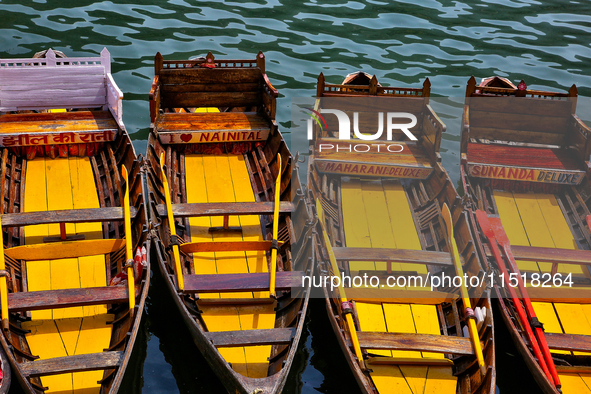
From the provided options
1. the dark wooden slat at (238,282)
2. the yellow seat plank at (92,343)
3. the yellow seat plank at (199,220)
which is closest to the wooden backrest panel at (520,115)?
the yellow seat plank at (199,220)

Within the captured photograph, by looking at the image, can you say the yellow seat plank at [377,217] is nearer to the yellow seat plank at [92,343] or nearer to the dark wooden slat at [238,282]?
the dark wooden slat at [238,282]

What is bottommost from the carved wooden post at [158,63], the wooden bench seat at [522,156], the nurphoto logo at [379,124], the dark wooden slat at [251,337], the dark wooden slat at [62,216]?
the dark wooden slat at [251,337]

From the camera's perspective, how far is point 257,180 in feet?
38.7

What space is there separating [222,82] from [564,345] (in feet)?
28.8

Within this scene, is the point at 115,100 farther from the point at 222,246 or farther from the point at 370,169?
the point at 370,169

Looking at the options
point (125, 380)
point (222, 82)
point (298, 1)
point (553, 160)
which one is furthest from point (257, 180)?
point (298, 1)

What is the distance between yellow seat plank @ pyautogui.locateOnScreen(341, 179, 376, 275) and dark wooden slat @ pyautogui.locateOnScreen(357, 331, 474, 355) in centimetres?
195

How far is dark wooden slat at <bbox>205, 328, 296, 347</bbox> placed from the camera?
7645 millimetres

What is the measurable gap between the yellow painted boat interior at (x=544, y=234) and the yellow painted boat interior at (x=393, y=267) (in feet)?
6.30

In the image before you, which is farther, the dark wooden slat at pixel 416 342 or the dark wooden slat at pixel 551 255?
the dark wooden slat at pixel 551 255

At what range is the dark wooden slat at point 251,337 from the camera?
7645mm

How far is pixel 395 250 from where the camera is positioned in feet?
31.2

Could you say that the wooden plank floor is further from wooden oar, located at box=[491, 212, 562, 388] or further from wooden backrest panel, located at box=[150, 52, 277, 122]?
wooden oar, located at box=[491, 212, 562, 388]

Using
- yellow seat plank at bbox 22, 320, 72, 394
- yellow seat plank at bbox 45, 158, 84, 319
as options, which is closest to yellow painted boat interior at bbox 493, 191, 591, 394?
yellow seat plank at bbox 22, 320, 72, 394
